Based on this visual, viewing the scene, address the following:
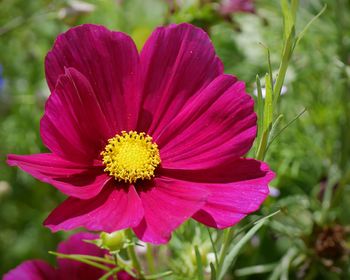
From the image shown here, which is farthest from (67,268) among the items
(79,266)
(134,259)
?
(134,259)

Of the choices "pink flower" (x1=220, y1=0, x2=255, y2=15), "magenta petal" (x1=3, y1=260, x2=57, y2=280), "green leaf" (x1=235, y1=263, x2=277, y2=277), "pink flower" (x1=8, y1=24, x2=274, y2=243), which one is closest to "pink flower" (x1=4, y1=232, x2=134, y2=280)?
"magenta petal" (x1=3, y1=260, x2=57, y2=280)

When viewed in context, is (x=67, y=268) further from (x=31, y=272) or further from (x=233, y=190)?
(x=233, y=190)

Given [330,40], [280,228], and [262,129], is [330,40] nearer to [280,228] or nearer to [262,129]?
[280,228]

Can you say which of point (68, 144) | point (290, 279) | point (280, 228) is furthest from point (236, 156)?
point (290, 279)

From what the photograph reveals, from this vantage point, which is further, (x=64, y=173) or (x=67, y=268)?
(x=67, y=268)

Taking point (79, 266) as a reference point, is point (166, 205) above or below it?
above

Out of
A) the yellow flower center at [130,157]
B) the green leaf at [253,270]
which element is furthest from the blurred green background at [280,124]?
the yellow flower center at [130,157]
